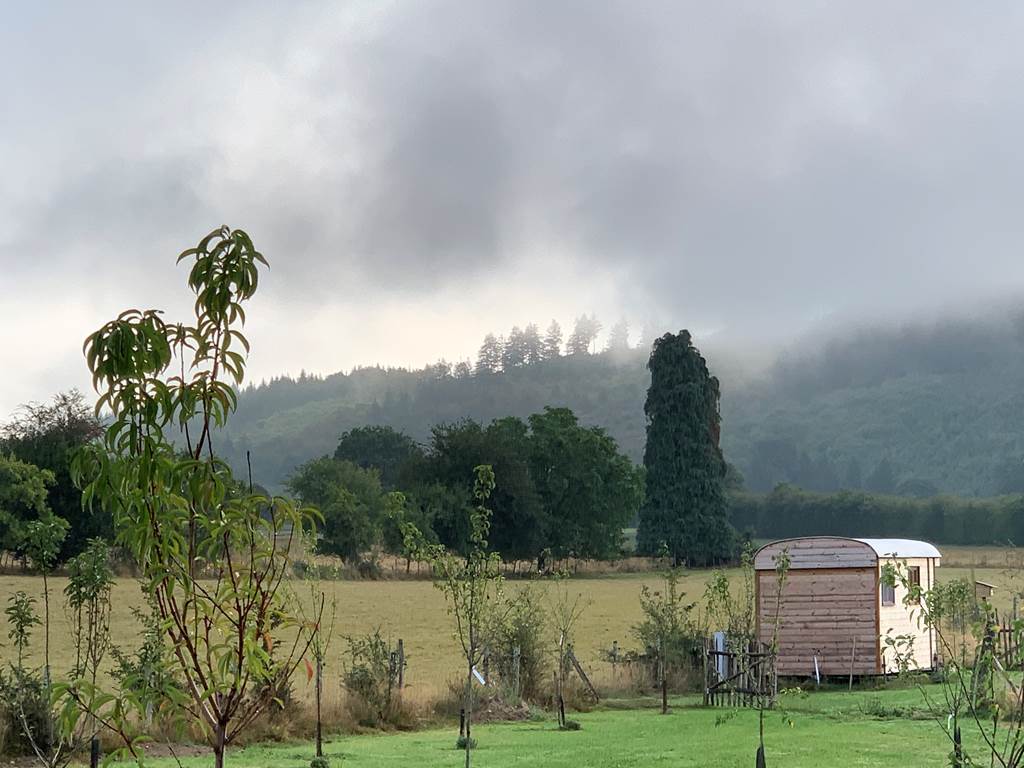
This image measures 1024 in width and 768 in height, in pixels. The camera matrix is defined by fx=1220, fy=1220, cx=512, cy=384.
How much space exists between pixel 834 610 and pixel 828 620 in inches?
9.6

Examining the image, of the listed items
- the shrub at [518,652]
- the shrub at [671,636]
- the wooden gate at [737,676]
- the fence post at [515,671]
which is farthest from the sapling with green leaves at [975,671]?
the fence post at [515,671]

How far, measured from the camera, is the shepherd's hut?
25109 millimetres

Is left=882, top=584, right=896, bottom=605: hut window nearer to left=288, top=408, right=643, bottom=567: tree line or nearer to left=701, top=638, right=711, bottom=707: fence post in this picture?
left=701, top=638, right=711, bottom=707: fence post

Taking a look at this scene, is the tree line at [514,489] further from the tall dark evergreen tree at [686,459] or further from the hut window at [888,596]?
the hut window at [888,596]

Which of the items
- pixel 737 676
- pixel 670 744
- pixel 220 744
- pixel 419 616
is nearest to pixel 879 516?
pixel 419 616

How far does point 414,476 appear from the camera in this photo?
72688 mm

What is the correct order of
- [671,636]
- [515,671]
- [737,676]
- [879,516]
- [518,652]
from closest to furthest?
[515,671] → [518,652] → [737,676] → [671,636] → [879,516]

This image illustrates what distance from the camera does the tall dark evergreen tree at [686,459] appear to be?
74812 mm

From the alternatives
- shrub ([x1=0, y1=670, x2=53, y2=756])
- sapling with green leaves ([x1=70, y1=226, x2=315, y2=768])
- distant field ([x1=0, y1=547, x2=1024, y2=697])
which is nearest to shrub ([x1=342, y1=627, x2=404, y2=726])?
distant field ([x1=0, y1=547, x2=1024, y2=697])

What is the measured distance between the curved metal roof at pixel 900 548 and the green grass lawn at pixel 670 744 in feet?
17.0

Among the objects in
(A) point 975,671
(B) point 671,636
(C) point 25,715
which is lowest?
(B) point 671,636

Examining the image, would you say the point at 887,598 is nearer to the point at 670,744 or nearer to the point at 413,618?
the point at 670,744

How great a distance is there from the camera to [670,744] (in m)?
16.2

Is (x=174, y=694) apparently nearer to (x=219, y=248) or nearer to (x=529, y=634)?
(x=219, y=248)
